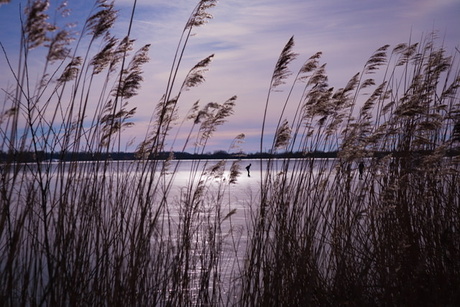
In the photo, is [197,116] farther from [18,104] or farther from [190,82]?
[18,104]

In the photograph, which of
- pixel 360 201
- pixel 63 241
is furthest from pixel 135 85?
pixel 360 201

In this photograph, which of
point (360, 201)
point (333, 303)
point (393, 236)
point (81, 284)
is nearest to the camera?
point (81, 284)

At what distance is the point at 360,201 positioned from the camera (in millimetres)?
3656

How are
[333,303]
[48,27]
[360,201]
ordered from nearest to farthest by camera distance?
1. [48,27]
2. [333,303]
3. [360,201]

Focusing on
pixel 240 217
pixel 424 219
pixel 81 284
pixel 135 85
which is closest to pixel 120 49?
pixel 135 85

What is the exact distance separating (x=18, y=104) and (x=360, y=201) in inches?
103

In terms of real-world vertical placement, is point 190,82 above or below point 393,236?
above

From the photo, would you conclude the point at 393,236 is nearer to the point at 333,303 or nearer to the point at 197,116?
the point at 333,303

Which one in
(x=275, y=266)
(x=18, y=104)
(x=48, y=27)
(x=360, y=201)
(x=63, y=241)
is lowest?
(x=275, y=266)

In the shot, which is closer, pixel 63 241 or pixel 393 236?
pixel 63 241

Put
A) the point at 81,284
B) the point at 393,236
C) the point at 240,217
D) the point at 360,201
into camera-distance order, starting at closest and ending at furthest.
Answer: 1. the point at 81,284
2. the point at 393,236
3. the point at 360,201
4. the point at 240,217

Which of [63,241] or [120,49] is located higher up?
[120,49]

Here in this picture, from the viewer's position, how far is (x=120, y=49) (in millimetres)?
3146

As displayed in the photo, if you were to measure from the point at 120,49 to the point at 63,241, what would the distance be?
136cm
